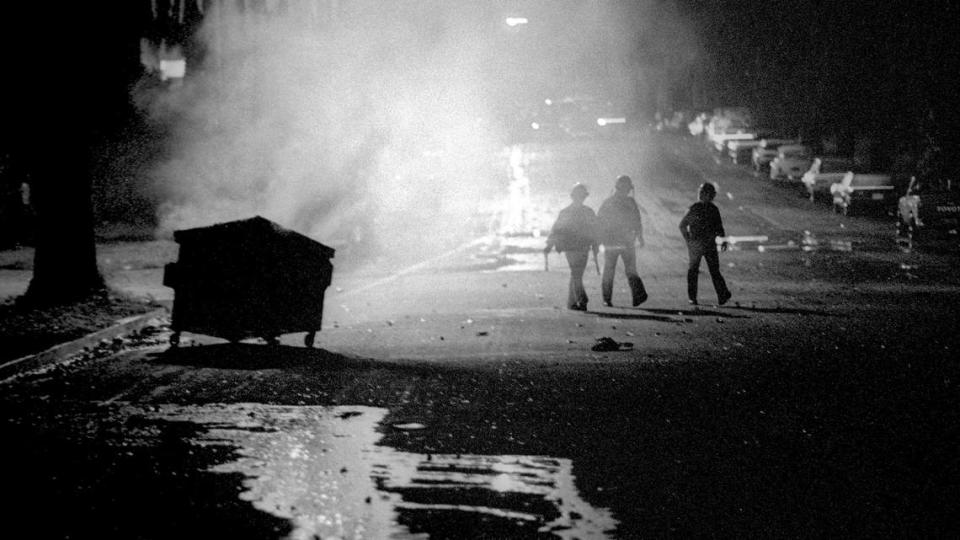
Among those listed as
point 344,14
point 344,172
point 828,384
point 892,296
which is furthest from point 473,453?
point 344,14

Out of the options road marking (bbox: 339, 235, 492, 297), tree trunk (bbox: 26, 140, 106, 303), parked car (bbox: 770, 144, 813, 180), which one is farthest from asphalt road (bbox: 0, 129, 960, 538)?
parked car (bbox: 770, 144, 813, 180)

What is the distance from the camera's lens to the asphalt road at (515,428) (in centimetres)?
590

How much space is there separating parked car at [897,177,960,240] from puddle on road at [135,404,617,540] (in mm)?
22753

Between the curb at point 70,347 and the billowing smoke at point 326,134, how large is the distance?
13356mm

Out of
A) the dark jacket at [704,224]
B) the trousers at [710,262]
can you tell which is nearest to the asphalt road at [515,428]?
the trousers at [710,262]

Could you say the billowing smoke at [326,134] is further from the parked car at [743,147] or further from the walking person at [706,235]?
the walking person at [706,235]

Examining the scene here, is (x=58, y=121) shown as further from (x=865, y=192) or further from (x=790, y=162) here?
(x=790, y=162)

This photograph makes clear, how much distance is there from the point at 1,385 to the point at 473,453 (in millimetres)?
5173

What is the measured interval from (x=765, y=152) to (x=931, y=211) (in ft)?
74.2

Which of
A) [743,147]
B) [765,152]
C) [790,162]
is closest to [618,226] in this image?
[790,162]

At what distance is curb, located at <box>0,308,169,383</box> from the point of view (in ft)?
35.7

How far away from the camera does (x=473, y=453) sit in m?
7.25

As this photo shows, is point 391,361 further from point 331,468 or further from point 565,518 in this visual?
point 565,518

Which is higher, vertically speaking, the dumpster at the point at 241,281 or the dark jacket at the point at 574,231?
the dark jacket at the point at 574,231
